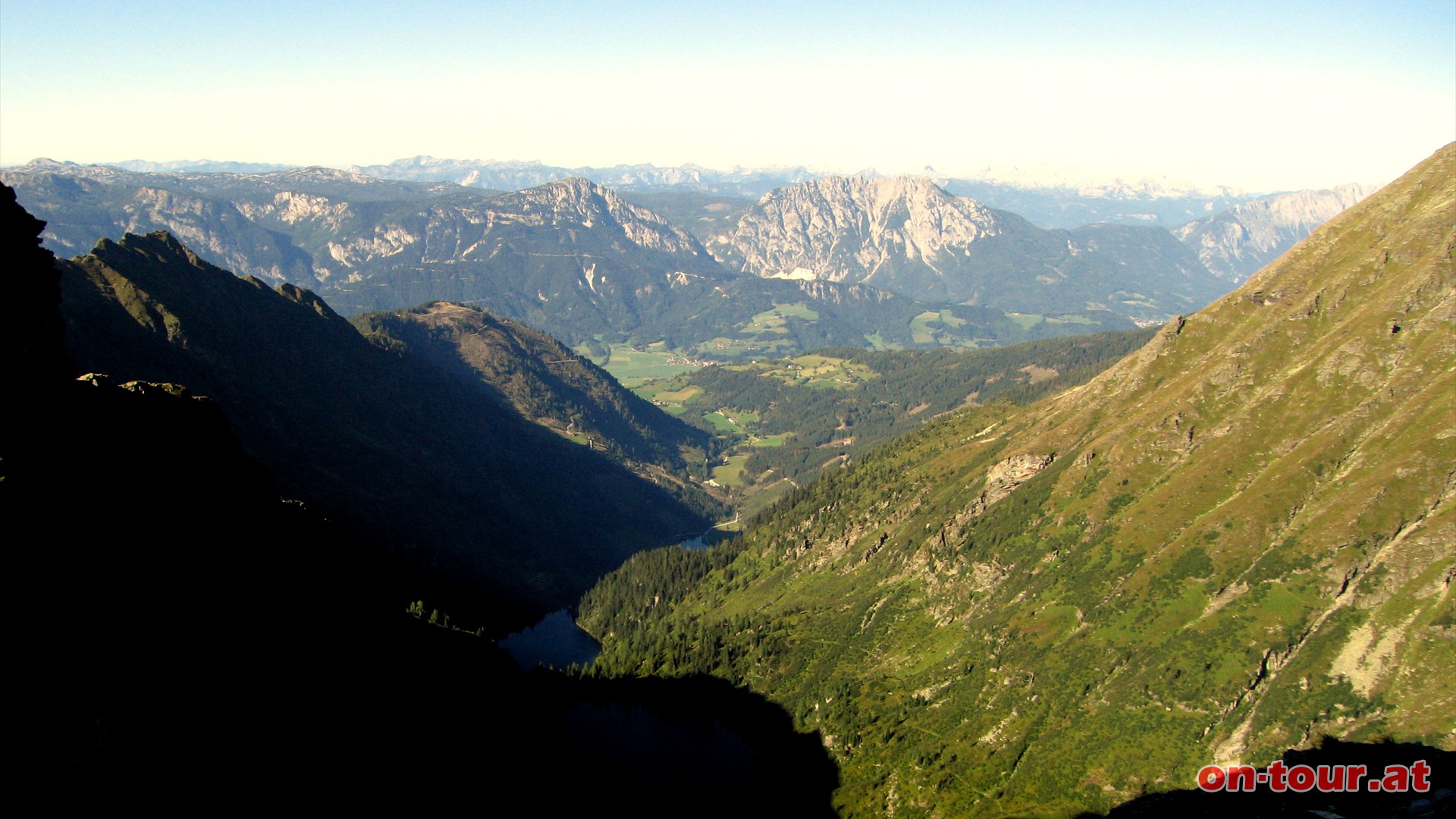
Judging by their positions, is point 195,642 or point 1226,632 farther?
point 1226,632

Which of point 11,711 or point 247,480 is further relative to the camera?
point 247,480

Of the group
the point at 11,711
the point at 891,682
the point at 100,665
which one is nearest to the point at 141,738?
the point at 100,665

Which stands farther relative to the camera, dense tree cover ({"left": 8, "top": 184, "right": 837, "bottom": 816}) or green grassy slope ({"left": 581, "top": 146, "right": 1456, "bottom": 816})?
green grassy slope ({"left": 581, "top": 146, "right": 1456, "bottom": 816})

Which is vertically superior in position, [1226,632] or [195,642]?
[195,642]

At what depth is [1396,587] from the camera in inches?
5733

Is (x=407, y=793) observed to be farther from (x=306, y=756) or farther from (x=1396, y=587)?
(x=1396, y=587)

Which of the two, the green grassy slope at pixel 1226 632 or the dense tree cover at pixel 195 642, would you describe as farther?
the green grassy slope at pixel 1226 632

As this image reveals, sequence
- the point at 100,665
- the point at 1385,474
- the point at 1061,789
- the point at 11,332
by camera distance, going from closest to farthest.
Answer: the point at 100,665, the point at 11,332, the point at 1061,789, the point at 1385,474

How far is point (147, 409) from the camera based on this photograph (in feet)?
335

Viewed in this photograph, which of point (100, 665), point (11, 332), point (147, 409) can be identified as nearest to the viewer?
point (100, 665)

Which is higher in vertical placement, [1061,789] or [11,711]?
[11,711]

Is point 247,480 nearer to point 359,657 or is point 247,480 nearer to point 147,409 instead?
point 147,409

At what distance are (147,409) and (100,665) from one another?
43973mm

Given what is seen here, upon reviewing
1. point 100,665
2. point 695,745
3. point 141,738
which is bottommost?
point 695,745
